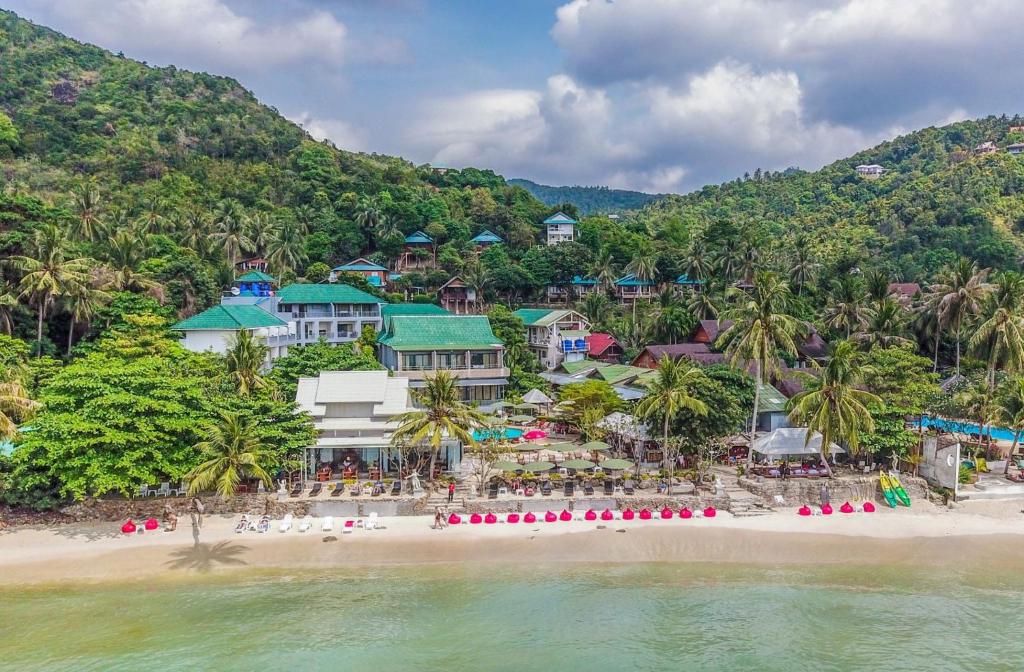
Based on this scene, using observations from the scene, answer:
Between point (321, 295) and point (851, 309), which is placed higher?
point (321, 295)

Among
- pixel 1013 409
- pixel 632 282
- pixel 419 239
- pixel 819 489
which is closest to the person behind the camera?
pixel 819 489

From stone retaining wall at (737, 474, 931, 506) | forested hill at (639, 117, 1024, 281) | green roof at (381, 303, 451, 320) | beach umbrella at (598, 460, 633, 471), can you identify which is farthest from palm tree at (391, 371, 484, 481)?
forested hill at (639, 117, 1024, 281)

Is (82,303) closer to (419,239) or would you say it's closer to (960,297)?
(419,239)

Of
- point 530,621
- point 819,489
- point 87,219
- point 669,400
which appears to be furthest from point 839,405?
point 87,219

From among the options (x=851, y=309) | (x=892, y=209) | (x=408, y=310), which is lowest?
(x=851, y=309)

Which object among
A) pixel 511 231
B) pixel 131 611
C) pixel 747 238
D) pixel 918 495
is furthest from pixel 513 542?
pixel 511 231

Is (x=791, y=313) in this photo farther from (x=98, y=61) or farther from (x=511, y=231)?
(x=98, y=61)

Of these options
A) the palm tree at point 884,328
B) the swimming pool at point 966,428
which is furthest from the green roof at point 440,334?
the swimming pool at point 966,428

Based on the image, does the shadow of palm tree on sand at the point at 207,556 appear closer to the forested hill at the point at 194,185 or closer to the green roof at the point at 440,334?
the green roof at the point at 440,334
